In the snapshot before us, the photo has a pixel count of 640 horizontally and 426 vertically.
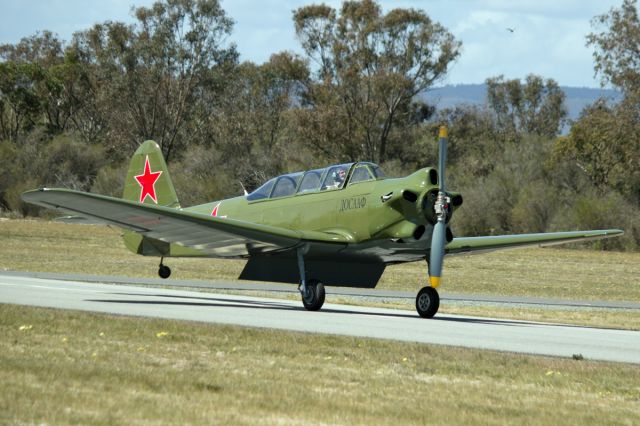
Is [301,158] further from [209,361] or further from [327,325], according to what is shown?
[209,361]

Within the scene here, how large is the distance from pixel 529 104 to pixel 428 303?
10325 centimetres

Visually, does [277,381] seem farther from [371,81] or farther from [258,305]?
[371,81]

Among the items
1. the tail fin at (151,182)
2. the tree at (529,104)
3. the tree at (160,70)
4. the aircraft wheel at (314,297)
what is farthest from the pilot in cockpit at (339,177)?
the tree at (529,104)

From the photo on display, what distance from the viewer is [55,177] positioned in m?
72.4

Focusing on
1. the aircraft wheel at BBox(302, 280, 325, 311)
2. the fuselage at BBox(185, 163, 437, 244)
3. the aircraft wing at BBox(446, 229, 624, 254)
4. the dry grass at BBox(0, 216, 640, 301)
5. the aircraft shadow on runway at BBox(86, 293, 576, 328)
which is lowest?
the dry grass at BBox(0, 216, 640, 301)

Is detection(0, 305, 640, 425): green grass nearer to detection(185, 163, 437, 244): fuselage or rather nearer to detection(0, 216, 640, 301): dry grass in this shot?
detection(185, 163, 437, 244): fuselage

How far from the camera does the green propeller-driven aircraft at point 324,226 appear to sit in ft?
55.2

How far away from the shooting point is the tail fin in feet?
73.4

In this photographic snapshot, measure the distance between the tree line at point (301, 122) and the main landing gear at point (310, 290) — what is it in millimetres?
34506

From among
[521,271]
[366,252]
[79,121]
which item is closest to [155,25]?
[79,121]

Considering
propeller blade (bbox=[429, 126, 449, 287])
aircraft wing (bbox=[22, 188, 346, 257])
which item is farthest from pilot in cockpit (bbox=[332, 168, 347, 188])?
propeller blade (bbox=[429, 126, 449, 287])

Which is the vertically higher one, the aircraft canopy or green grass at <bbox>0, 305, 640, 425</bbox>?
the aircraft canopy

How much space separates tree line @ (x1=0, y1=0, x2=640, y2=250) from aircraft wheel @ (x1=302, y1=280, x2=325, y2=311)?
34549 mm

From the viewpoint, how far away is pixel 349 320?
15906 mm
